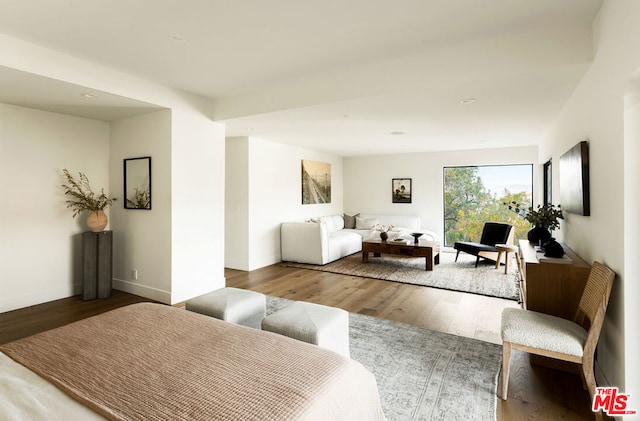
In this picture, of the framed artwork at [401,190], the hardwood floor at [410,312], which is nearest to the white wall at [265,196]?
the hardwood floor at [410,312]

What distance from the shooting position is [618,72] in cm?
187

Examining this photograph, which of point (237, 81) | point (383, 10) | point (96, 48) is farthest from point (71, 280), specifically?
point (383, 10)

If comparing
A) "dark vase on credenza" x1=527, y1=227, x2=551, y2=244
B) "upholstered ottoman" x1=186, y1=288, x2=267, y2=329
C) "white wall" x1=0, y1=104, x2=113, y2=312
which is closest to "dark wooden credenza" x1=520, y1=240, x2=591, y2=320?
"dark vase on credenza" x1=527, y1=227, x2=551, y2=244

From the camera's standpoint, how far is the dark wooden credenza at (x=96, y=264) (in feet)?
13.1

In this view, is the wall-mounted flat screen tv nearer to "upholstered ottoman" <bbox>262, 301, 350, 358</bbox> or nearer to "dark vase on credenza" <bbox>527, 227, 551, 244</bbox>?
"dark vase on credenza" <bbox>527, 227, 551, 244</bbox>

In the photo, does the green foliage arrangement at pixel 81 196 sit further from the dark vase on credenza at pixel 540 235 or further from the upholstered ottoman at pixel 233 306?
the dark vase on credenza at pixel 540 235

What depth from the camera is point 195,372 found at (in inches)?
51.7

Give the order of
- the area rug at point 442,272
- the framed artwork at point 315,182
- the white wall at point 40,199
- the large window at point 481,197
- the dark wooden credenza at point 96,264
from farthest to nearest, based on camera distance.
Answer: the framed artwork at point 315,182, the large window at point 481,197, the area rug at point 442,272, the dark wooden credenza at point 96,264, the white wall at point 40,199

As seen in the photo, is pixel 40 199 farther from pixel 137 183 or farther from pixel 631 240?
pixel 631 240

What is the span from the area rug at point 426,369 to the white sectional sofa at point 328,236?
8.83 feet

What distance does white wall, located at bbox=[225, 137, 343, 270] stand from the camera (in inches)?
221

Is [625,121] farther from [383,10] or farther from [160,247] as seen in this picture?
[160,247]

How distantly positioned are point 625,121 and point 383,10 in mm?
1615

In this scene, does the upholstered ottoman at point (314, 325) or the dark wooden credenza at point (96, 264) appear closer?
the upholstered ottoman at point (314, 325)
